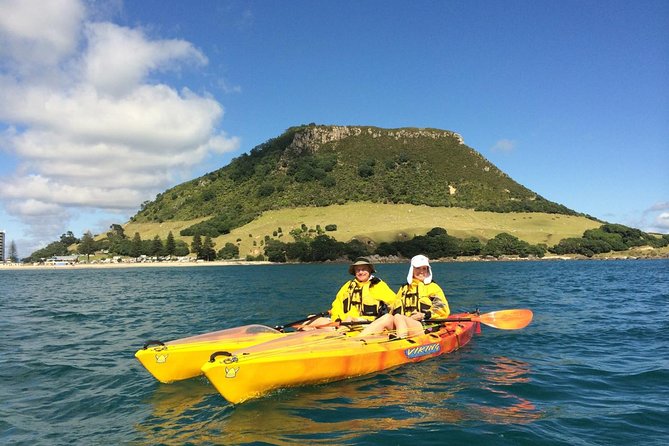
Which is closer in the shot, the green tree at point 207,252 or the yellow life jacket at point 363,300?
the yellow life jacket at point 363,300

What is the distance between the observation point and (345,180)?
163 meters

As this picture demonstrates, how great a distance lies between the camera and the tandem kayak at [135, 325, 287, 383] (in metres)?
9.20

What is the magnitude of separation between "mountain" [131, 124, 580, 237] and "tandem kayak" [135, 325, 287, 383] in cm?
12099

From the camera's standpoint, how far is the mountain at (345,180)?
14575 cm

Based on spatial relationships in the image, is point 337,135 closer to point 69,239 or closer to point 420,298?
point 69,239

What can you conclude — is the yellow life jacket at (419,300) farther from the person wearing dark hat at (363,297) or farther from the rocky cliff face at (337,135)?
the rocky cliff face at (337,135)

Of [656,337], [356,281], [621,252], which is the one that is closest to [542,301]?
[656,337]

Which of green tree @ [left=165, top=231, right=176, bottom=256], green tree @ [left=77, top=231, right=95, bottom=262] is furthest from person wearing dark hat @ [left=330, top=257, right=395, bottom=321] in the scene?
green tree @ [left=77, top=231, right=95, bottom=262]

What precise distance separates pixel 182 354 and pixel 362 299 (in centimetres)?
464

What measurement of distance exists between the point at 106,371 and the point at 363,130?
7473 inches

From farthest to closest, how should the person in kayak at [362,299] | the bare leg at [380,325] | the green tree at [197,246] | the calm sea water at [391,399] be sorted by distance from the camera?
1. the green tree at [197,246]
2. the person in kayak at [362,299]
3. the bare leg at [380,325]
4. the calm sea water at [391,399]

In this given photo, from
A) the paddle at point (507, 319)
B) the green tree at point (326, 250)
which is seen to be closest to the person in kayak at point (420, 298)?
the paddle at point (507, 319)

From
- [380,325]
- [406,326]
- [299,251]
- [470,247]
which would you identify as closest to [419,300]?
[406,326]

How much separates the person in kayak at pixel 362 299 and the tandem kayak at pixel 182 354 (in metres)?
2.59
